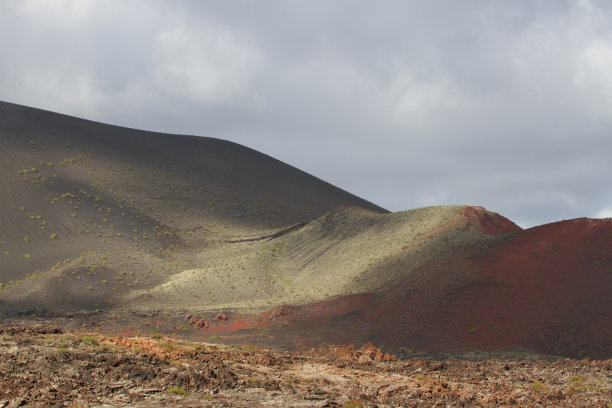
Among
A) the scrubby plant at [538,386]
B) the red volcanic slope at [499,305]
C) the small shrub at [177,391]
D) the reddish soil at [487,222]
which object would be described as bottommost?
the small shrub at [177,391]

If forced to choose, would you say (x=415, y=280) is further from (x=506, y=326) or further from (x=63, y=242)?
(x=63, y=242)

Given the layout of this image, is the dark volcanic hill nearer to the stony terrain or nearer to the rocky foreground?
the stony terrain

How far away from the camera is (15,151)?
82875 mm

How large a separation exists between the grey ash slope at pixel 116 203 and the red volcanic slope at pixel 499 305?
21.7 m

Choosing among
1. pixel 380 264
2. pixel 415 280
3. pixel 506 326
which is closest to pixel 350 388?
pixel 506 326

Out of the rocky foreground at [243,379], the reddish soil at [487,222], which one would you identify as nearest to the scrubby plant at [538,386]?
the rocky foreground at [243,379]

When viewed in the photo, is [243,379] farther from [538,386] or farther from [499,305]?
[499,305]

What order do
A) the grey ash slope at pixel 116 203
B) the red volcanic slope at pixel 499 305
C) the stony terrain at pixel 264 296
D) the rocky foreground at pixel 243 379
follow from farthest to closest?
the grey ash slope at pixel 116 203, the red volcanic slope at pixel 499 305, the stony terrain at pixel 264 296, the rocky foreground at pixel 243 379

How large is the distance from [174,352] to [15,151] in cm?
7025

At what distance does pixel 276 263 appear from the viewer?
58.9 meters

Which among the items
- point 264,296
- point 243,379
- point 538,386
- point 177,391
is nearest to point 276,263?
point 264,296

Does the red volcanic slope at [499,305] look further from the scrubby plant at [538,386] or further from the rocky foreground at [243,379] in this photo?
the scrubby plant at [538,386]

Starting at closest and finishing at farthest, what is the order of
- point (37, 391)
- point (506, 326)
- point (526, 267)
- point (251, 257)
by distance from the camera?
point (37, 391)
point (506, 326)
point (526, 267)
point (251, 257)

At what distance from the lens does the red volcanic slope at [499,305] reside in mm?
34344
